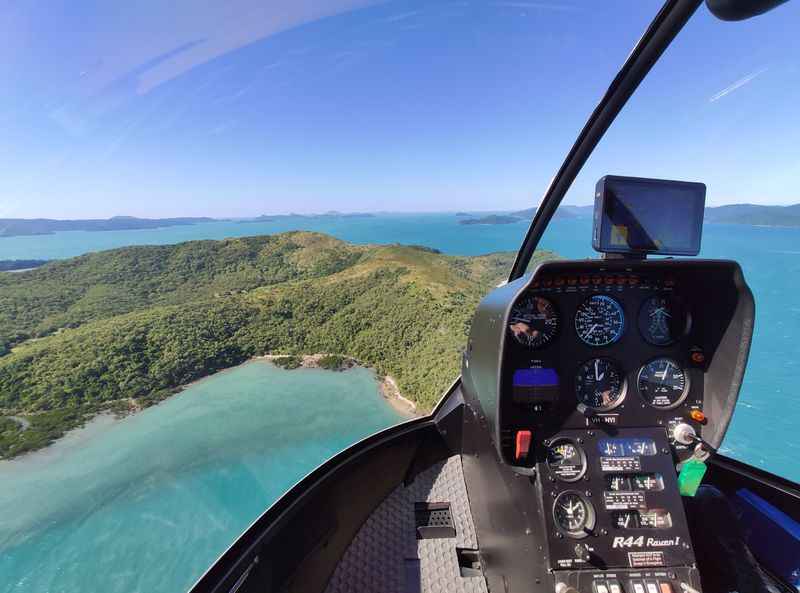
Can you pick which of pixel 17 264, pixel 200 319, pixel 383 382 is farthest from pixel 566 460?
pixel 17 264

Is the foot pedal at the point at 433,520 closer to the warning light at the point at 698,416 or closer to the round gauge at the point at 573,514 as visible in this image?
the round gauge at the point at 573,514

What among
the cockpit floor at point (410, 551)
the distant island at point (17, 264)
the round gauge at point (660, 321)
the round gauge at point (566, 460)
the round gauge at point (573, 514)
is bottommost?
the cockpit floor at point (410, 551)

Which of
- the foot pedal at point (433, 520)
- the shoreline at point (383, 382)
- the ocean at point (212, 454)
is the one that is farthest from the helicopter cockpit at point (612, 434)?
the shoreline at point (383, 382)

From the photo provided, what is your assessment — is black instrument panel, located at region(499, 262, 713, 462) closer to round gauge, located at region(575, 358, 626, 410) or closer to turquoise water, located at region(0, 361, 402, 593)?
round gauge, located at region(575, 358, 626, 410)

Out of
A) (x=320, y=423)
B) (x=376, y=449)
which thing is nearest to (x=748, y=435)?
(x=376, y=449)

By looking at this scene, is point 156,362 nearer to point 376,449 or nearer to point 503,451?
point 376,449
